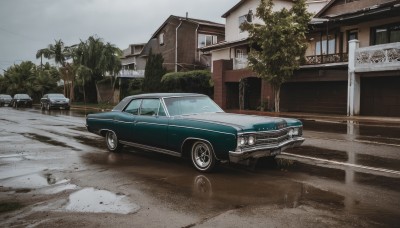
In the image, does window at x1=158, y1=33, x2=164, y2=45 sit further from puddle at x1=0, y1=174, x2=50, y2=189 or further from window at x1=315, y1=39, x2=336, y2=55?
puddle at x1=0, y1=174, x2=50, y2=189

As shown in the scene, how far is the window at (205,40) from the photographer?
4350cm

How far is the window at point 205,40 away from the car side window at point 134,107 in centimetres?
3537

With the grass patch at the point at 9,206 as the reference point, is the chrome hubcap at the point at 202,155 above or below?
above

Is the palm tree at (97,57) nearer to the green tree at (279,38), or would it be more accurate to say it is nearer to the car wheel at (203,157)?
the green tree at (279,38)

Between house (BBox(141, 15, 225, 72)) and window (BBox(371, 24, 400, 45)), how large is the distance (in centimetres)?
2179

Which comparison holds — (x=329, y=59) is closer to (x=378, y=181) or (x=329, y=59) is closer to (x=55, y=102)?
(x=378, y=181)

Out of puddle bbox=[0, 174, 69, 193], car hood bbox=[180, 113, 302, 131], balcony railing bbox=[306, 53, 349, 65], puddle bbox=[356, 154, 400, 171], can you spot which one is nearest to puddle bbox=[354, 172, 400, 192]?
puddle bbox=[356, 154, 400, 171]

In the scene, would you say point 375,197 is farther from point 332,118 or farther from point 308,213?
point 332,118

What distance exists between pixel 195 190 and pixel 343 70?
1958cm

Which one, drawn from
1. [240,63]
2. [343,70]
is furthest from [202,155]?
[240,63]

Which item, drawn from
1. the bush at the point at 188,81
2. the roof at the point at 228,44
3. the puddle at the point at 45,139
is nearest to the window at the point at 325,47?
the roof at the point at 228,44

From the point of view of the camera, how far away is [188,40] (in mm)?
43500

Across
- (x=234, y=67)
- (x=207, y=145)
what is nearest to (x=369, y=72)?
(x=234, y=67)

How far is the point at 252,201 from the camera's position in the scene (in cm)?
531
